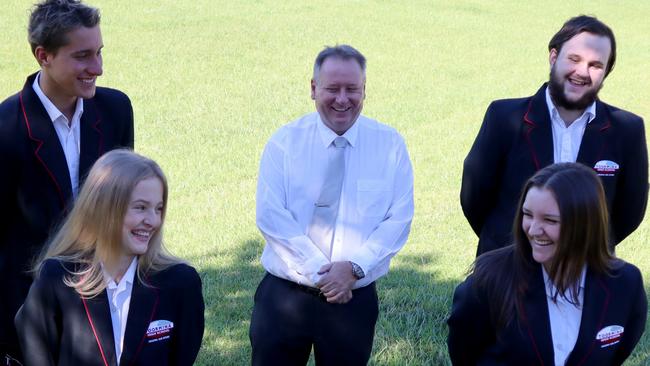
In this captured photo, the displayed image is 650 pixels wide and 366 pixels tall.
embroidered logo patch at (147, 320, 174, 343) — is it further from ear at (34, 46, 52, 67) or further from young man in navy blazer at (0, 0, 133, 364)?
ear at (34, 46, 52, 67)

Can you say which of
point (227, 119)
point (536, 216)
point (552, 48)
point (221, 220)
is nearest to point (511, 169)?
point (552, 48)

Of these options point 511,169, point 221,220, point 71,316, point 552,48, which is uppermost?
point 552,48

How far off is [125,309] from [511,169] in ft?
7.20

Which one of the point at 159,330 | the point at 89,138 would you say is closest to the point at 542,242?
the point at 159,330

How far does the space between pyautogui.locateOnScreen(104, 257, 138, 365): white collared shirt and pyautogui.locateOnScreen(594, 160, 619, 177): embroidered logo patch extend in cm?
247

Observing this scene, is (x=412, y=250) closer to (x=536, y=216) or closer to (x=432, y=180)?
(x=432, y=180)

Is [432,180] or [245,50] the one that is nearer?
[432,180]

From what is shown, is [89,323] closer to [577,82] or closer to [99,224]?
[99,224]

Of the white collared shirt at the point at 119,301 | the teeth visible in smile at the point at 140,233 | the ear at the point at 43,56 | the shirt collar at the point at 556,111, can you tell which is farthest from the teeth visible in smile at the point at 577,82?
the ear at the point at 43,56

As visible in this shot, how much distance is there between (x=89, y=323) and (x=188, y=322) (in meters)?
0.41

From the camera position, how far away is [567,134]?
5266 mm

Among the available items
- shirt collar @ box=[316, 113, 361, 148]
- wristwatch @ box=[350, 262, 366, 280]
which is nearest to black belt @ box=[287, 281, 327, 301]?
wristwatch @ box=[350, 262, 366, 280]

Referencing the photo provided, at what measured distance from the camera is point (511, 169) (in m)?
5.30

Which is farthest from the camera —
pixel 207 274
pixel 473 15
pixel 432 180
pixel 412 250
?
pixel 473 15
